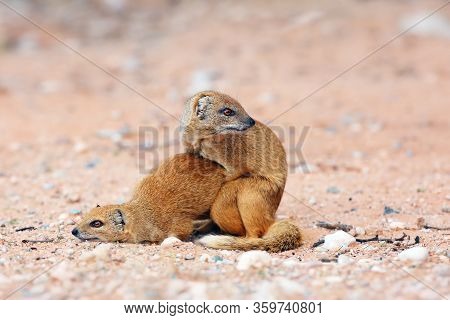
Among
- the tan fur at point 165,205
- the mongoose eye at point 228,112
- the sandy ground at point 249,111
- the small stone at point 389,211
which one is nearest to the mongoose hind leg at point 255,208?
the tan fur at point 165,205

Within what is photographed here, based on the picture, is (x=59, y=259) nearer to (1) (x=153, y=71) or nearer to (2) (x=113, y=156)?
(2) (x=113, y=156)

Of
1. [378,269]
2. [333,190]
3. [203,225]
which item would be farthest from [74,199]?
[378,269]

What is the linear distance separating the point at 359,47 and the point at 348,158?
14.6 feet

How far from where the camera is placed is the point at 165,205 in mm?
4652

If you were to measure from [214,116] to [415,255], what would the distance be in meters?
1.92

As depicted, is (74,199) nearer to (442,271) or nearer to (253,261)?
(253,261)

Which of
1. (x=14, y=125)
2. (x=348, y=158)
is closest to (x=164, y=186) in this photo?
(x=348, y=158)

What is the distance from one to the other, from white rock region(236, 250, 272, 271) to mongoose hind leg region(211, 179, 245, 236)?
0.84 meters

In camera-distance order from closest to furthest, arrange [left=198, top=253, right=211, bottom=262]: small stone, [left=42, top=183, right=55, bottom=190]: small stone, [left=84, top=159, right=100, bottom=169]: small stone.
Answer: [left=198, top=253, right=211, bottom=262]: small stone, [left=42, top=183, right=55, bottom=190]: small stone, [left=84, top=159, right=100, bottom=169]: small stone

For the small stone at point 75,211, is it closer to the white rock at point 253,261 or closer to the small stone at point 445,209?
the white rock at point 253,261

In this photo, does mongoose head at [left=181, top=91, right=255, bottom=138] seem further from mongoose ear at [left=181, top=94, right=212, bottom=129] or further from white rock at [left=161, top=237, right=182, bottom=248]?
white rock at [left=161, top=237, right=182, bottom=248]

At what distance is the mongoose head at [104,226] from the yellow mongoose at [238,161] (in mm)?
566

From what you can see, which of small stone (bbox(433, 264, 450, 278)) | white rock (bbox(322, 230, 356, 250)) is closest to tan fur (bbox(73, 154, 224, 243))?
white rock (bbox(322, 230, 356, 250))

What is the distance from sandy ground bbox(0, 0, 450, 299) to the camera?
364 centimetres
